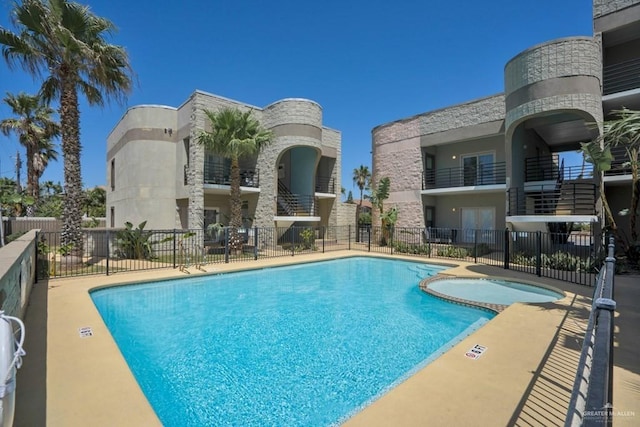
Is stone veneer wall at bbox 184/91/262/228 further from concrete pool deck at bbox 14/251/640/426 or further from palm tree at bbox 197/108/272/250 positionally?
concrete pool deck at bbox 14/251/640/426

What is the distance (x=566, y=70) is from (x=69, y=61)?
19.6 metres

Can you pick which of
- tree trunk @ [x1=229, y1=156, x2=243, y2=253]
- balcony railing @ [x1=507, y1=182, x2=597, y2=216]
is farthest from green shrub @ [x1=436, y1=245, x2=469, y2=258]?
tree trunk @ [x1=229, y1=156, x2=243, y2=253]

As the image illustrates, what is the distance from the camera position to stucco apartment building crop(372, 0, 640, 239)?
12836 millimetres

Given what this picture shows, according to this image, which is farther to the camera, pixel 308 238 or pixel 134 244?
pixel 308 238

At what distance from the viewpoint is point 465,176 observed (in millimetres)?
20391

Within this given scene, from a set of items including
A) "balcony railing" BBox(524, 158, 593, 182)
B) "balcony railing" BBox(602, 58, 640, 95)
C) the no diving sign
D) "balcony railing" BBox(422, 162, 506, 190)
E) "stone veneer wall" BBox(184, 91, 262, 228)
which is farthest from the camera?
"balcony railing" BBox(422, 162, 506, 190)

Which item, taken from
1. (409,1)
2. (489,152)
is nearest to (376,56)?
(409,1)

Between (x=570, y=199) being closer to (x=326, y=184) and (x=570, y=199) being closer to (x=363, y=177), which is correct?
(x=326, y=184)

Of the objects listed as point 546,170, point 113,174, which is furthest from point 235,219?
point 546,170

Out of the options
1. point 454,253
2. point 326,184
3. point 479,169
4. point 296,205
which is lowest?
point 454,253

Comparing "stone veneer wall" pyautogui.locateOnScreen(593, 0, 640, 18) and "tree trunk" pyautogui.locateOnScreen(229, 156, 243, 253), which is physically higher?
"stone veneer wall" pyautogui.locateOnScreen(593, 0, 640, 18)

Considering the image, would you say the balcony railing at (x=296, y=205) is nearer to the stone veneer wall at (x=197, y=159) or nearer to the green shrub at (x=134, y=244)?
the stone veneer wall at (x=197, y=159)

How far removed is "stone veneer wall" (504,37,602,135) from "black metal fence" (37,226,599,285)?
5.37 metres

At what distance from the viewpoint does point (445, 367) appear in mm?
4477
